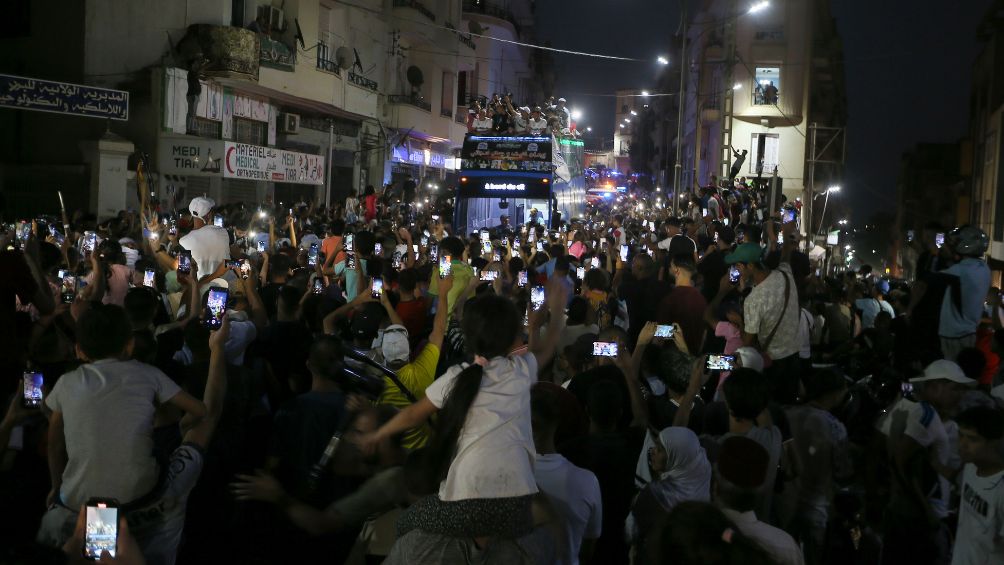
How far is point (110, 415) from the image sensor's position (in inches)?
158

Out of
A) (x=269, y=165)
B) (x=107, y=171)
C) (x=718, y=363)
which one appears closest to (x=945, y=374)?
(x=718, y=363)

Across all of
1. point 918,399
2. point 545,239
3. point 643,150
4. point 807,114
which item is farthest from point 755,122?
point 643,150

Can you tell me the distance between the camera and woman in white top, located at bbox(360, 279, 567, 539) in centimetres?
338

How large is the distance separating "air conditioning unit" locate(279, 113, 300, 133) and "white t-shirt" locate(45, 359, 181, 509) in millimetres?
Answer: 24555

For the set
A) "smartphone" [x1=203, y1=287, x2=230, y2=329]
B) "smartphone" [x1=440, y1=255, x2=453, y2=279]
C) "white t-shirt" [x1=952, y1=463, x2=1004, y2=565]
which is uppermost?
"smartphone" [x1=440, y1=255, x2=453, y2=279]

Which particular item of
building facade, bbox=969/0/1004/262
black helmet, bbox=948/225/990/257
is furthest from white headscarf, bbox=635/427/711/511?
building facade, bbox=969/0/1004/262

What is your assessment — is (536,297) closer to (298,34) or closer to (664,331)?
(664,331)

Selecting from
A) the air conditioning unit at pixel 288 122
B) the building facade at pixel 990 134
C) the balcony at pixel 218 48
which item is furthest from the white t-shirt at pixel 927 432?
the building facade at pixel 990 134

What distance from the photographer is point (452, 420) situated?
3396 mm

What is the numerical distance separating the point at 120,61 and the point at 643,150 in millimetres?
94246

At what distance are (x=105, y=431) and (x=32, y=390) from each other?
0.92 meters

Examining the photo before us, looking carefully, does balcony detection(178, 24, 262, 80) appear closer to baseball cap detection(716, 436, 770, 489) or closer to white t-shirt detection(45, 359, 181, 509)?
white t-shirt detection(45, 359, 181, 509)

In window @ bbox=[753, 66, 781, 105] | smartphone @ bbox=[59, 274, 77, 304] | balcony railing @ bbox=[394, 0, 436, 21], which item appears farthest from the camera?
window @ bbox=[753, 66, 781, 105]

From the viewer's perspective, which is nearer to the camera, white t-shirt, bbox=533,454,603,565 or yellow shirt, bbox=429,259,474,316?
white t-shirt, bbox=533,454,603,565
